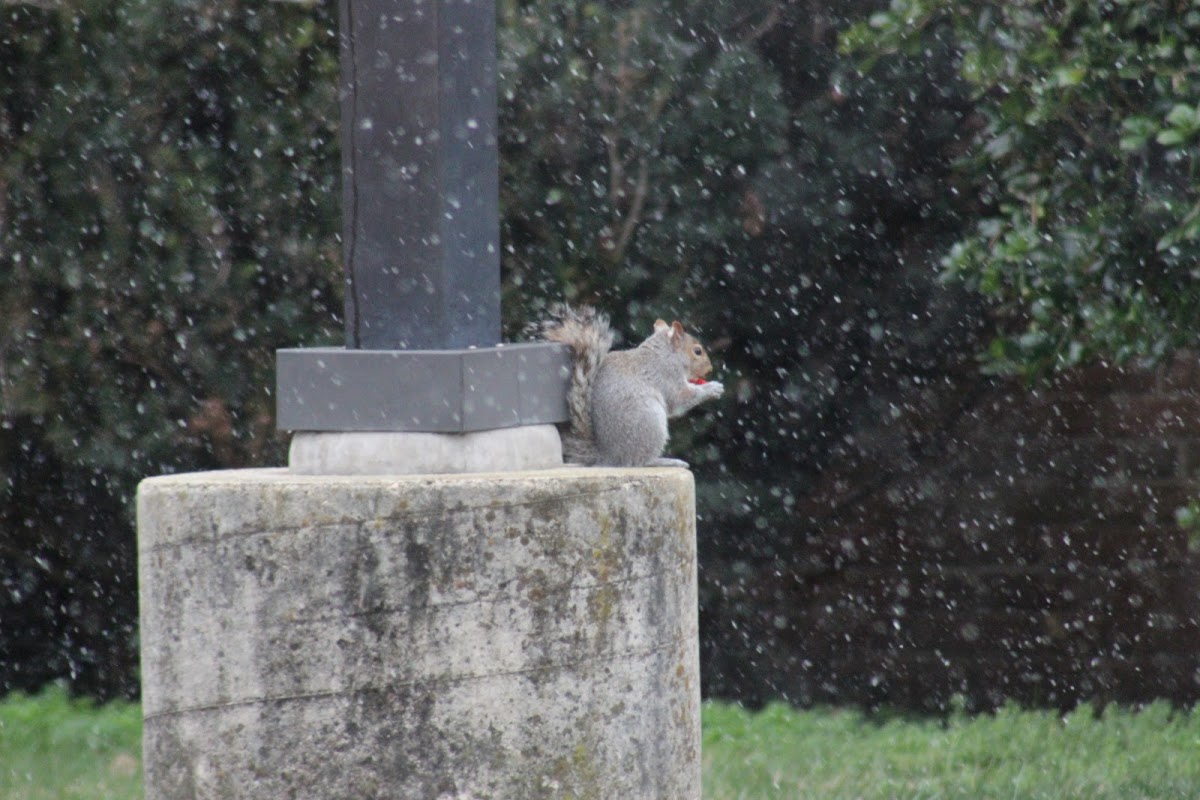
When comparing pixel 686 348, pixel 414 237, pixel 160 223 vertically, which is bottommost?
pixel 686 348

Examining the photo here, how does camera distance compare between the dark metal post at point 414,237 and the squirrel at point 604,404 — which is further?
the squirrel at point 604,404

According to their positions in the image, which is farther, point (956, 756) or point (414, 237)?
point (956, 756)

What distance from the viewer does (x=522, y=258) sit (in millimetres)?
6496

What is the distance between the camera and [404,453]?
271cm

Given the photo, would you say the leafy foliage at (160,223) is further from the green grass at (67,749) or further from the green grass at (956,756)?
the green grass at (956,756)

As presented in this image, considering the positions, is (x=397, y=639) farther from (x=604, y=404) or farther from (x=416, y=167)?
(x=416, y=167)

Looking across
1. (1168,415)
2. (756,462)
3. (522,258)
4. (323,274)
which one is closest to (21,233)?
(323,274)

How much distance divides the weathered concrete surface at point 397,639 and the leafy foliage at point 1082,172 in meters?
2.27

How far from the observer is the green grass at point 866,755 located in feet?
16.7

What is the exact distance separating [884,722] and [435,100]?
4.84 m

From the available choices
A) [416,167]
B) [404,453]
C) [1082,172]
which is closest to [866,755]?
[1082,172]

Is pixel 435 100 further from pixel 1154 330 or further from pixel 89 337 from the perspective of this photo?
pixel 89 337

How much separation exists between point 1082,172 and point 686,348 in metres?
2.01

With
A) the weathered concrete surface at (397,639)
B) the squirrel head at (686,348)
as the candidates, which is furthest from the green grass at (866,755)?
the weathered concrete surface at (397,639)
